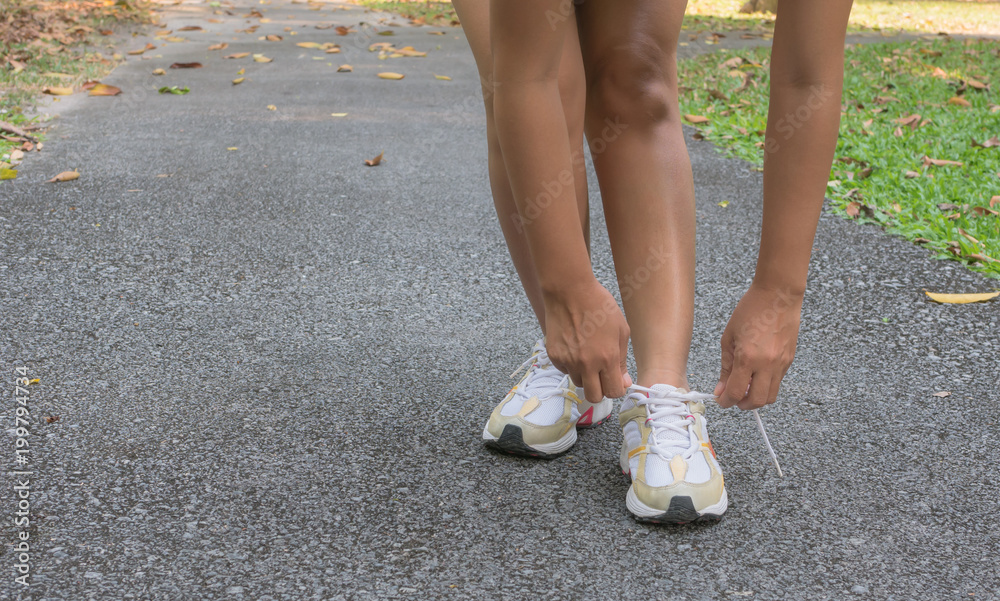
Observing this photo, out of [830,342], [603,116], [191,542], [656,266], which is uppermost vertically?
[603,116]

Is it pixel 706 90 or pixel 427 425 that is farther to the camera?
pixel 706 90

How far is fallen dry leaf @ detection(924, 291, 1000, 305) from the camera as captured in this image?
2225 mm

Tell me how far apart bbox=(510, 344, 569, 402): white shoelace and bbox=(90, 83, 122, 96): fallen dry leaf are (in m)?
3.74

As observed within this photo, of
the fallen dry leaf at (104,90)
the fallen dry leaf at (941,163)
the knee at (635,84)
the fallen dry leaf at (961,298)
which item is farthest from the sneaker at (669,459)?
the fallen dry leaf at (104,90)

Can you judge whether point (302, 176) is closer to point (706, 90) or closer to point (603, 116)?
point (603, 116)

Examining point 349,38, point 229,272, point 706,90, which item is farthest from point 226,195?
point 349,38

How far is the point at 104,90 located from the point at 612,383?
13.4 ft

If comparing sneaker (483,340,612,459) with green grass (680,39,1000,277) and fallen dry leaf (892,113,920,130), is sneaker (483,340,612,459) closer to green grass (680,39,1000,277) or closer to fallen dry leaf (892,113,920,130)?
green grass (680,39,1000,277)

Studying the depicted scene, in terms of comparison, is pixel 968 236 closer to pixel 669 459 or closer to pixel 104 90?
pixel 669 459

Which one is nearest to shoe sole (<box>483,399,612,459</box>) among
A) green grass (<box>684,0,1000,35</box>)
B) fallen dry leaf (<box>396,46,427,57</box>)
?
fallen dry leaf (<box>396,46,427,57</box>)

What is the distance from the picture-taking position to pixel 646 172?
4.87 feet

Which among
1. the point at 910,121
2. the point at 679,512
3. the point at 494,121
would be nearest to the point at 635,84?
the point at 494,121

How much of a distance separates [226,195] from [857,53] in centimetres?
521

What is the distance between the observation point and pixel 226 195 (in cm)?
300
